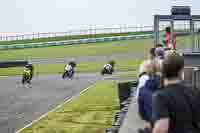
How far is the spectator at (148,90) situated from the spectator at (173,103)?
2.34 meters

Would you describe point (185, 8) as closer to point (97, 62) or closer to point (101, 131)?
point (101, 131)

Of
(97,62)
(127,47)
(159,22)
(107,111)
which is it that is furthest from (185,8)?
(127,47)

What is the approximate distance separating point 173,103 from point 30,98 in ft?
61.7

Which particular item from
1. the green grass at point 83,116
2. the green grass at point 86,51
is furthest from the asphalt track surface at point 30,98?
the green grass at point 86,51

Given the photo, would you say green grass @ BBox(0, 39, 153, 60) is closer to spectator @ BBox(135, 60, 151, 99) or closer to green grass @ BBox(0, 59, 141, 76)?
green grass @ BBox(0, 59, 141, 76)

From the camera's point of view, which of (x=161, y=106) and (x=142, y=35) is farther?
(x=142, y=35)

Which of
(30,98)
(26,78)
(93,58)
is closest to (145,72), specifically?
(30,98)

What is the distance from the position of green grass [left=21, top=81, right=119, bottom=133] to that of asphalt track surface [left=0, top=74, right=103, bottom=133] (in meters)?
0.66

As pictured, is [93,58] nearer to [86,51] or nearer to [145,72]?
[86,51]

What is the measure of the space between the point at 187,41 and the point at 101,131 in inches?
194

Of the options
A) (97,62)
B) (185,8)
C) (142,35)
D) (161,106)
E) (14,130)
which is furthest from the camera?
(142,35)

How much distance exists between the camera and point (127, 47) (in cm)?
6469

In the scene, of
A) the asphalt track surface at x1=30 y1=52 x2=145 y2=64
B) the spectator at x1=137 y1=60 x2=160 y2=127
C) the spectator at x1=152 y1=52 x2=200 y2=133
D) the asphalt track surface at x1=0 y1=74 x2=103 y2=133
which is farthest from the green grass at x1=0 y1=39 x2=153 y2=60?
the spectator at x1=152 y1=52 x2=200 y2=133

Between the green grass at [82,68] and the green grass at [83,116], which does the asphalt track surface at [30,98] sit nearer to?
the green grass at [83,116]
